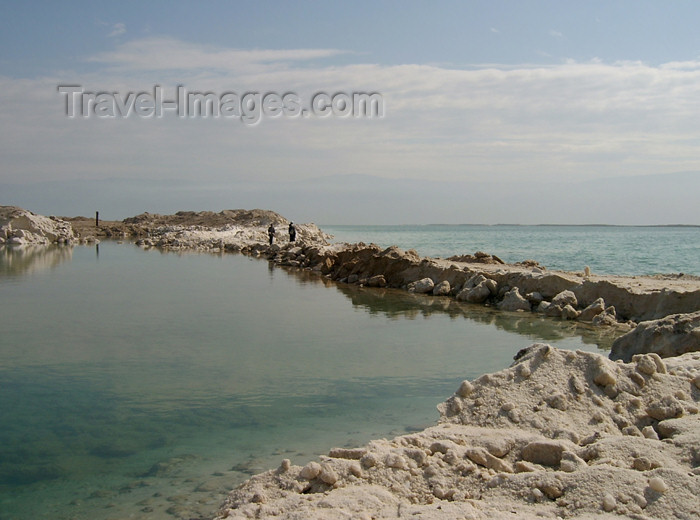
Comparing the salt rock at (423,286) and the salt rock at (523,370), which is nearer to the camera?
the salt rock at (523,370)

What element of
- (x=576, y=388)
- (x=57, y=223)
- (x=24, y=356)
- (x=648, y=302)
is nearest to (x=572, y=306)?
(x=648, y=302)

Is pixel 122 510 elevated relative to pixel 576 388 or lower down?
lower down

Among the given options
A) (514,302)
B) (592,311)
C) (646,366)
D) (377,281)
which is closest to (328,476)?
(646,366)

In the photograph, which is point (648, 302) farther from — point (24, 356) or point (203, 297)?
point (24, 356)

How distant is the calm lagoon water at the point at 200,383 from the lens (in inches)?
177

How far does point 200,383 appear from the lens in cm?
696

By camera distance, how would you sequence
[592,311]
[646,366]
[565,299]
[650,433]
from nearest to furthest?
[650,433] → [646,366] → [592,311] → [565,299]

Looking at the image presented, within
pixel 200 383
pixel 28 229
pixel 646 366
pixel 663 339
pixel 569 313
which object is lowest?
pixel 200 383

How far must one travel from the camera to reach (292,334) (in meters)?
10.1

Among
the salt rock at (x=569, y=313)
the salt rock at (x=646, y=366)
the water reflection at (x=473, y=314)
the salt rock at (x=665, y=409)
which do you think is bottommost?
the water reflection at (x=473, y=314)

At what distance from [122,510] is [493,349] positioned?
624 centimetres

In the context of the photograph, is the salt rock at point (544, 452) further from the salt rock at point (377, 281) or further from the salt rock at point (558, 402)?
the salt rock at point (377, 281)

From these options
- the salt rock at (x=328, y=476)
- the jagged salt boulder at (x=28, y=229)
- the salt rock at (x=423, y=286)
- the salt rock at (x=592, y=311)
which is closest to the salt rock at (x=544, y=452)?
the salt rock at (x=328, y=476)

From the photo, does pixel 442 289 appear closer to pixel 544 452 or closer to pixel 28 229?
pixel 544 452
